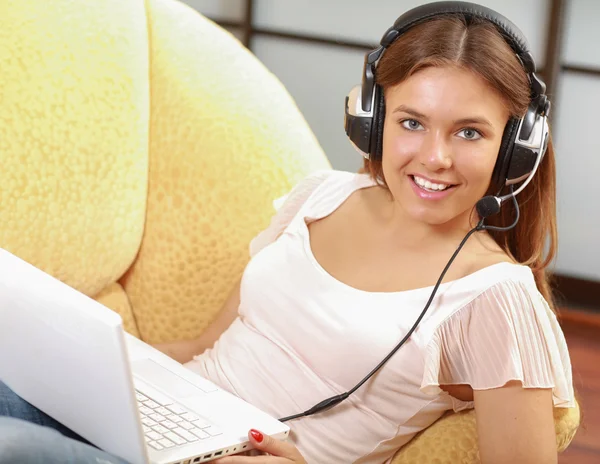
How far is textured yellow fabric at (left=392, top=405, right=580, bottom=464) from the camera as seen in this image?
126 cm

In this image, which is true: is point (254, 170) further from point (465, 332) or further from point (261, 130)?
point (465, 332)

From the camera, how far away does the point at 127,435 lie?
0.97m

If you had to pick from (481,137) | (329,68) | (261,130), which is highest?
(481,137)

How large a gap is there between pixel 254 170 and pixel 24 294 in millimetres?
657

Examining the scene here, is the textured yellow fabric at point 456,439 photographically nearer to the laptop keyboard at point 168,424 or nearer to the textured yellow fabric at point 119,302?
the laptop keyboard at point 168,424

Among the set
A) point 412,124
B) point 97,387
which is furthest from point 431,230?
point 97,387

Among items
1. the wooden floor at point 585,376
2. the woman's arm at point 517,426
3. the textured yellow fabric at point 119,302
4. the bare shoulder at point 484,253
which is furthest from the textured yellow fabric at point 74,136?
the wooden floor at point 585,376

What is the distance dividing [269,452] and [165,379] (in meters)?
0.21

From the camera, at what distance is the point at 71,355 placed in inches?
38.0

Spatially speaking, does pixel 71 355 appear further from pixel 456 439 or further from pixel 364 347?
pixel 456 439

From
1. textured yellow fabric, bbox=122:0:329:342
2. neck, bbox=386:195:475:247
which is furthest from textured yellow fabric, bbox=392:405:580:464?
textured yellow fabric, bbox=122:0:329:342

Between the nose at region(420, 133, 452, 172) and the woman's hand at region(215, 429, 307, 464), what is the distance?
0.40 m

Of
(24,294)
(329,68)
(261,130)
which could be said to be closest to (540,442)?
(24,294)

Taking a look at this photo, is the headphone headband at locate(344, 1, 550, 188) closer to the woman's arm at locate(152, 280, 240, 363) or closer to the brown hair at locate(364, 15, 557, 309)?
the brown hair at locate(364, 15, 557, 309)
